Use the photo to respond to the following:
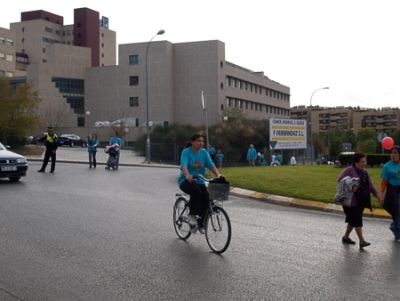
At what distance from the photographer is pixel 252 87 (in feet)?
270

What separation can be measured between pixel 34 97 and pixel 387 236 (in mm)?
33171

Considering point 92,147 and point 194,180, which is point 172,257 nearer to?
point 194,180

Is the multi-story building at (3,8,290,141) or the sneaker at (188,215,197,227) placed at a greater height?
the multi-story building at (3,8,290,141)

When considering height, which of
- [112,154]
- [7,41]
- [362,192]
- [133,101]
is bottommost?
[362,192]

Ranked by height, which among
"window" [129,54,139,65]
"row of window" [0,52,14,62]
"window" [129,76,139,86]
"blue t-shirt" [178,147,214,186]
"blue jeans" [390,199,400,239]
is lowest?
"blue jeans" [390,199,400,239]

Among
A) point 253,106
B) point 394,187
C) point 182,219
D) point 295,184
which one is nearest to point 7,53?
point 253,106

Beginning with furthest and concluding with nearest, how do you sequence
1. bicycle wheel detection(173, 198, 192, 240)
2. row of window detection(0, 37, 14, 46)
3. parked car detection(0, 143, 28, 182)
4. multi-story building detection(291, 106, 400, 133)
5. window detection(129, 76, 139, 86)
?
1. multi-story building detection(291, 106, 400, 133)
2. row of window detection(0, 37, 14, 46)
3. window detection(129, 76, 139, 86)
4. parked car detection(0, 143, 28, 182)
5. bicycle wheel detection(173, 198, 192, 240)

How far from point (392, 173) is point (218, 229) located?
3.31 meters

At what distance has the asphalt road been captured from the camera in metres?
5.40

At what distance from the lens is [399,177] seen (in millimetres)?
8336

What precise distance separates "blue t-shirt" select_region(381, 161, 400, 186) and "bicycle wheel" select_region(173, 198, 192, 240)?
3.44 metres

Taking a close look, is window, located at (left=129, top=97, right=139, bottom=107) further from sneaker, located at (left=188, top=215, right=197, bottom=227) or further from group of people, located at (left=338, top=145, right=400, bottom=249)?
sneaker, located at (left=188, top=215, right=197, bottom=227)

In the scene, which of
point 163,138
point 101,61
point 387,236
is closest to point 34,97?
point 163,138

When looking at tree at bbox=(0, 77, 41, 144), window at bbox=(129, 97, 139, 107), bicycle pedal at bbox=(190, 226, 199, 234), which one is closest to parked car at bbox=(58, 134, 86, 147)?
window at bbox=(129, 97, 139, 107)
